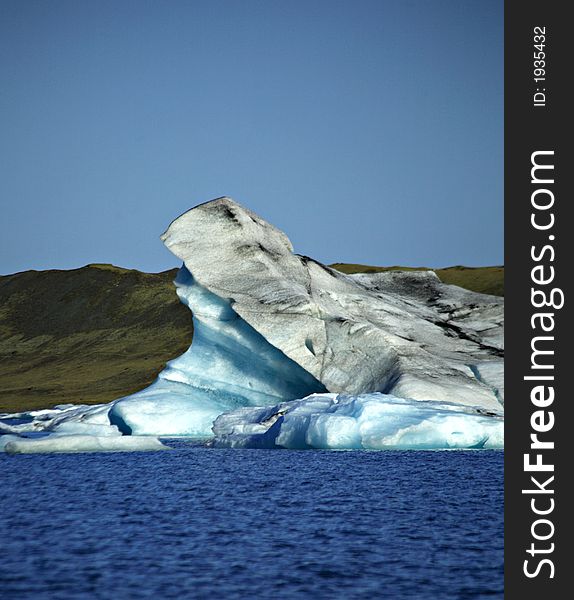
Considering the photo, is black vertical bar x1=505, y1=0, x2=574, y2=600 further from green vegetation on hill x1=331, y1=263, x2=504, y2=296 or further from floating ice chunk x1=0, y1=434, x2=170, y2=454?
green vegetation on hill x1=331, y1=263, x2=504, y2=296

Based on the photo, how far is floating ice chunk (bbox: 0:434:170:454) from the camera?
27000 millimetres

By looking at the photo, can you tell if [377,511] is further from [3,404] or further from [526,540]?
[3,404]

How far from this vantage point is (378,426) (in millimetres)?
24391

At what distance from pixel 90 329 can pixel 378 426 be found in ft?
270

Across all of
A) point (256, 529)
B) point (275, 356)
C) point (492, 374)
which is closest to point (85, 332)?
point (275, 356)

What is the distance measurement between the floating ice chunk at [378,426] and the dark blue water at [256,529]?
0.55 metres

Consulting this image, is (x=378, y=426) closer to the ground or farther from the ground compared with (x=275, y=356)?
closer to the ground

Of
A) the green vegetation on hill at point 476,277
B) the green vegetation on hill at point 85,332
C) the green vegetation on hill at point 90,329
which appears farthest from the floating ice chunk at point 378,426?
the green vegetation on hill at point 476,277

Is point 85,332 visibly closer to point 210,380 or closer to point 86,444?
point 210,380

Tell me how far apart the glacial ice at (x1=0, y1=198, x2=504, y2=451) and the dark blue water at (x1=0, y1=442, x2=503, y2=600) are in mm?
2682

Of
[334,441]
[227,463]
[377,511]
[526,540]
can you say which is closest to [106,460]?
[227,463]

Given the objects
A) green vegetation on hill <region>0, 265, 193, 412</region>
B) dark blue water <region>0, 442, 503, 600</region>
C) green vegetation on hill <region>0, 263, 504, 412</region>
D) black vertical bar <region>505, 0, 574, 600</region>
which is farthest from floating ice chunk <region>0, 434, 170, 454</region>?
green vegetation on hill <region>0, 265, 193, 412</region>

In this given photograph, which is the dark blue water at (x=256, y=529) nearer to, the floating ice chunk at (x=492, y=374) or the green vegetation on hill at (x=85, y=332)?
the floating ice chunk at (x=492, y=374)

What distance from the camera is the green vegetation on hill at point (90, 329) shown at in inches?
3155
